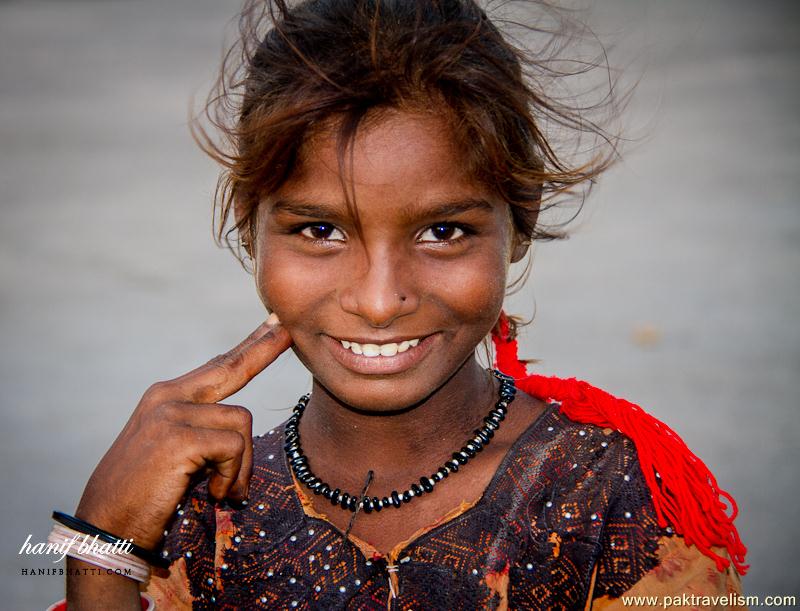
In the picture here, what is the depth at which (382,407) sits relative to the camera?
179 cm

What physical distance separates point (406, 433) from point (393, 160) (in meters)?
0.57

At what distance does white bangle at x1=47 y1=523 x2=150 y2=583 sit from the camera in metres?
1.71

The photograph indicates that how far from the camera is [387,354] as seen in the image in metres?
1.75

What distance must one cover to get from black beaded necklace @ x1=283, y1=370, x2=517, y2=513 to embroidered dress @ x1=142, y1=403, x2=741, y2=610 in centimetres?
4

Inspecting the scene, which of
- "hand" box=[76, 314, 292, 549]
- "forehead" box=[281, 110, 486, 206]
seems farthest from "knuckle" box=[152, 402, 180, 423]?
"forehead" box=[281, 110, 486, 206]

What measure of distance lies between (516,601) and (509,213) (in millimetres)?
704

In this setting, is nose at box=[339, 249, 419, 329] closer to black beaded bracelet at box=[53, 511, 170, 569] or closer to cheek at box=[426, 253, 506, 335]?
cheek at box=[426, 253, 506, 335]

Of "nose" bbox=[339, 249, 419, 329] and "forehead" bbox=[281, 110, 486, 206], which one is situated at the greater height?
"forehead" bbox=[281, 110, 486, 206]

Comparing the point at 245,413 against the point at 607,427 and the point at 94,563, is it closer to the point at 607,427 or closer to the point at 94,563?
the point at 94,563

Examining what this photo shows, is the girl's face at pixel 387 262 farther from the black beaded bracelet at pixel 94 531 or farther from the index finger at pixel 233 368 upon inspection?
the black beaded bracelet at pixel 94 531

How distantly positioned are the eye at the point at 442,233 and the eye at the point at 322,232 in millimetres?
150

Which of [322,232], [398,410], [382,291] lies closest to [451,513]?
[398,410]

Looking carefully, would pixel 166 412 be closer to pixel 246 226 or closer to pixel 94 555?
pixel 94 555

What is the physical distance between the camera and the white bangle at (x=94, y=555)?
1711mm
